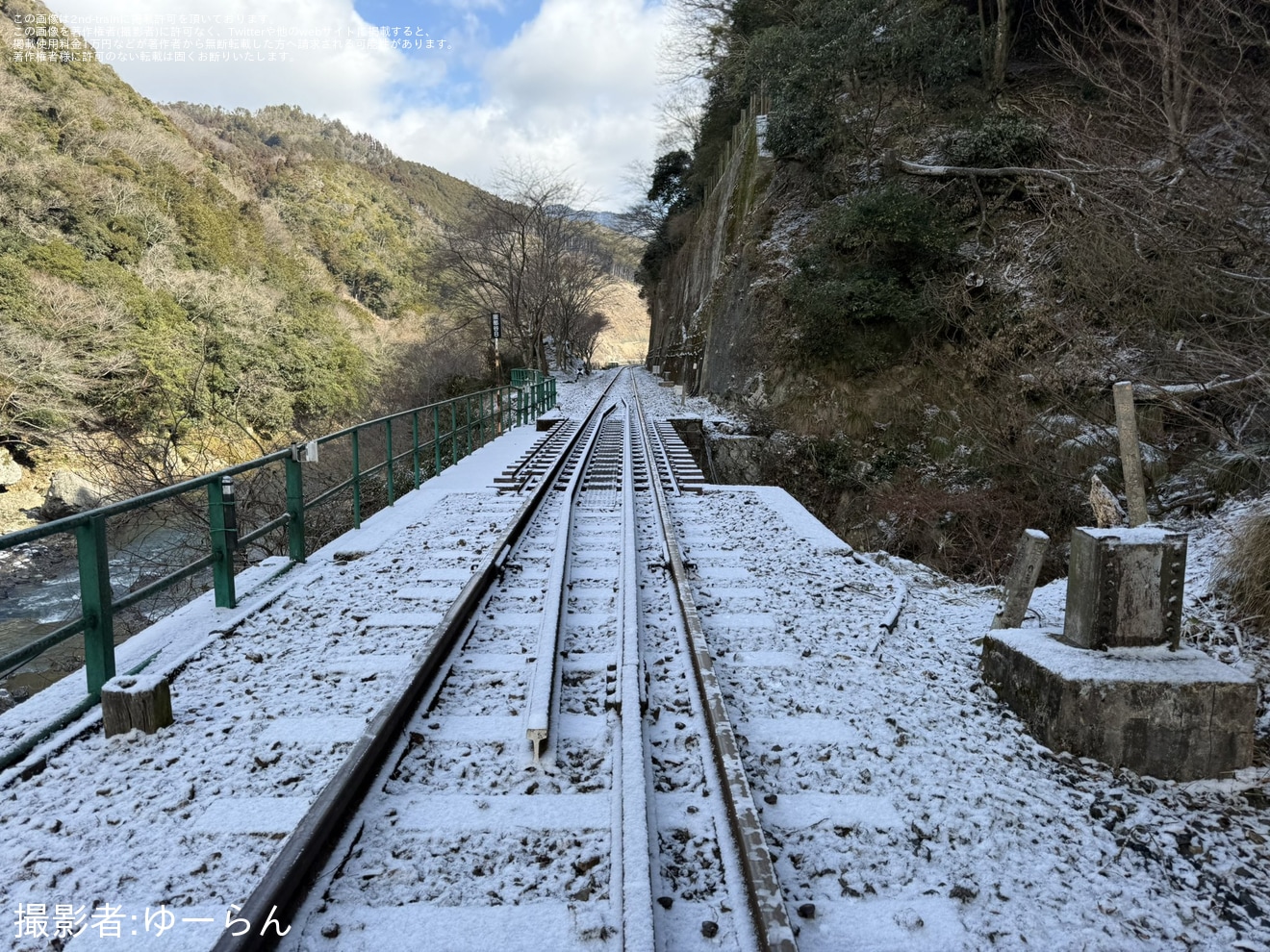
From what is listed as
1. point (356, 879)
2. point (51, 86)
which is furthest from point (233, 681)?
point (51, 86)

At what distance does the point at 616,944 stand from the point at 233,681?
9.42ft

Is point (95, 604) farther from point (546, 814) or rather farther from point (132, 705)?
point (546, 814)

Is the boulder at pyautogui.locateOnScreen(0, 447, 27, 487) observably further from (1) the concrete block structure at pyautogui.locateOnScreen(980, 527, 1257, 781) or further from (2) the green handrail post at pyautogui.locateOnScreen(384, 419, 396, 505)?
(1) the concrete block structure at pyautogui.locateOnScreen(980, 527, 1257, 781)

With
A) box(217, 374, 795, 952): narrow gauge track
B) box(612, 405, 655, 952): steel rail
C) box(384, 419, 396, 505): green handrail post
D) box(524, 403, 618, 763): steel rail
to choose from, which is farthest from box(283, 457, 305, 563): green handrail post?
box(612, 405, 655, 952): steel rail

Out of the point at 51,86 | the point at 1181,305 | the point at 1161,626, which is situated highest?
the point at 51,86

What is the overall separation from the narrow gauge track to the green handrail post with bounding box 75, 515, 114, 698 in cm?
171

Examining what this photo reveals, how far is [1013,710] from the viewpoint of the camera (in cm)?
369

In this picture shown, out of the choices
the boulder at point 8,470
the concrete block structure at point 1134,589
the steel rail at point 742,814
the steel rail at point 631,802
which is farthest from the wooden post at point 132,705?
the boulder at point 8,470

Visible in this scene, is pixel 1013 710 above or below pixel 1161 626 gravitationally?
below

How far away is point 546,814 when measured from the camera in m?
2.79

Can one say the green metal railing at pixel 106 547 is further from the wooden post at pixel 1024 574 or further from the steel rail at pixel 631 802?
the wooden post at pixel 1024 574

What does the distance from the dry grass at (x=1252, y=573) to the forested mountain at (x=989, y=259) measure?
1.60m

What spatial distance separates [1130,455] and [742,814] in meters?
2.86

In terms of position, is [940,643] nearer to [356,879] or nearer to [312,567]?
[356,879]
